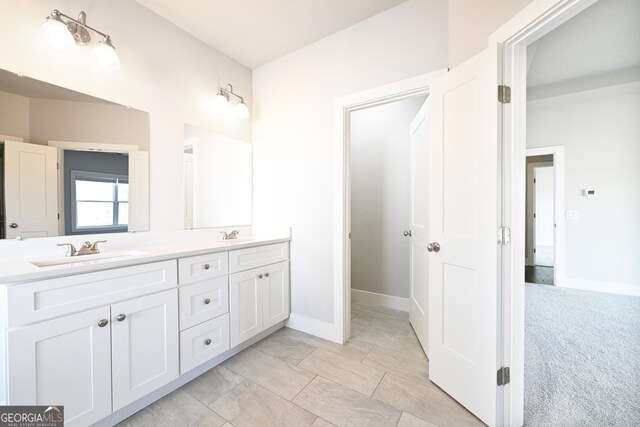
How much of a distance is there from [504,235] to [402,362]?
1.21 meters

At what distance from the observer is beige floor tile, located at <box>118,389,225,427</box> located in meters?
1.29

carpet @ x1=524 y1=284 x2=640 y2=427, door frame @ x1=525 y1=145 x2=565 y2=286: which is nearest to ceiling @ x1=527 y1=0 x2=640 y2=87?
door frame @ x1=525 y1=145 x2=565 y2=286

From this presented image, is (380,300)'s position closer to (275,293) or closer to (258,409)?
(275,293)

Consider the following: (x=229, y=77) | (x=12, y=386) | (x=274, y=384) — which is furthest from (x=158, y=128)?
(x=274, y=384)

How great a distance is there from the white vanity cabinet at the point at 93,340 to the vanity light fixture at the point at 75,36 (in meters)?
1.31

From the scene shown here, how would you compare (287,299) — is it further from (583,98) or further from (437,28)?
(583,98)

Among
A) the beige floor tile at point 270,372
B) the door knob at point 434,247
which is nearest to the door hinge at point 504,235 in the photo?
the door knob at point 434,247

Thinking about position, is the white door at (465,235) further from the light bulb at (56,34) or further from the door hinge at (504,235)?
the light bulb at (56,34)

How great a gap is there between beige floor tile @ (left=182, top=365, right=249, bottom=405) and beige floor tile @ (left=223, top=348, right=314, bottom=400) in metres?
0.06

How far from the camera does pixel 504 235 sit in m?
1.23

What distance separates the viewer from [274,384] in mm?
1584

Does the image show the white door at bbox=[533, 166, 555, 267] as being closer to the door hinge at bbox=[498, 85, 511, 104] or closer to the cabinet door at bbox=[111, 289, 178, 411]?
the door hinge at bbox=[498, 85, 511, 104]

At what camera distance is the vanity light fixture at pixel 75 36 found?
52.3 inches

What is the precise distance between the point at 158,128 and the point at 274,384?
204 cm
